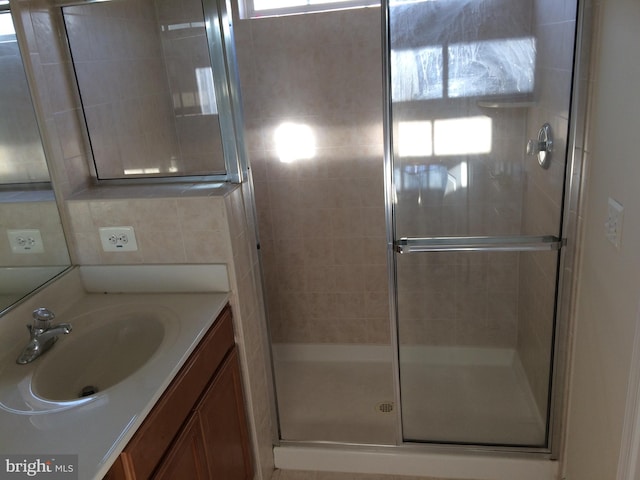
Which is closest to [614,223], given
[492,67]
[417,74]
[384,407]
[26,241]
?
[492,67]

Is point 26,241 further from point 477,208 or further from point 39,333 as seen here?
point 477,208

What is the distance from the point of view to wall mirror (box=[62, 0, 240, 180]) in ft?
6.28

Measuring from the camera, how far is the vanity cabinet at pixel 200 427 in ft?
4.30

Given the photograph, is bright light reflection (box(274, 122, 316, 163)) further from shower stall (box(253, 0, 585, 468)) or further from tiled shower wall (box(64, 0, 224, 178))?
tiled shower wall (box(64, 0, 224, 178))

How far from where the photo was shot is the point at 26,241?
5.84ft

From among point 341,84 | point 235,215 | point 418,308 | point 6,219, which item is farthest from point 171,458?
point 341,84

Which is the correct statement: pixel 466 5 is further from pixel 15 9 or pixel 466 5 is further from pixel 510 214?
pixel 15 9

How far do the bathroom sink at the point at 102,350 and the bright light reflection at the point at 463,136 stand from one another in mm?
1119

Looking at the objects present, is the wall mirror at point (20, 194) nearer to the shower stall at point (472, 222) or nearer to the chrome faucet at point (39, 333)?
the chrome faucet at point (39, 333)

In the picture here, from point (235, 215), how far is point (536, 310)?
121cm

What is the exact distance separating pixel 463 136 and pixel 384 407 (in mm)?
1419

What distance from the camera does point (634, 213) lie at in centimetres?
137

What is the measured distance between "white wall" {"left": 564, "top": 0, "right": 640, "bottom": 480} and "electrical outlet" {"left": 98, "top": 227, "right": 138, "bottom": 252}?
1.53 meters

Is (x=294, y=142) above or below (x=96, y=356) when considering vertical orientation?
above
